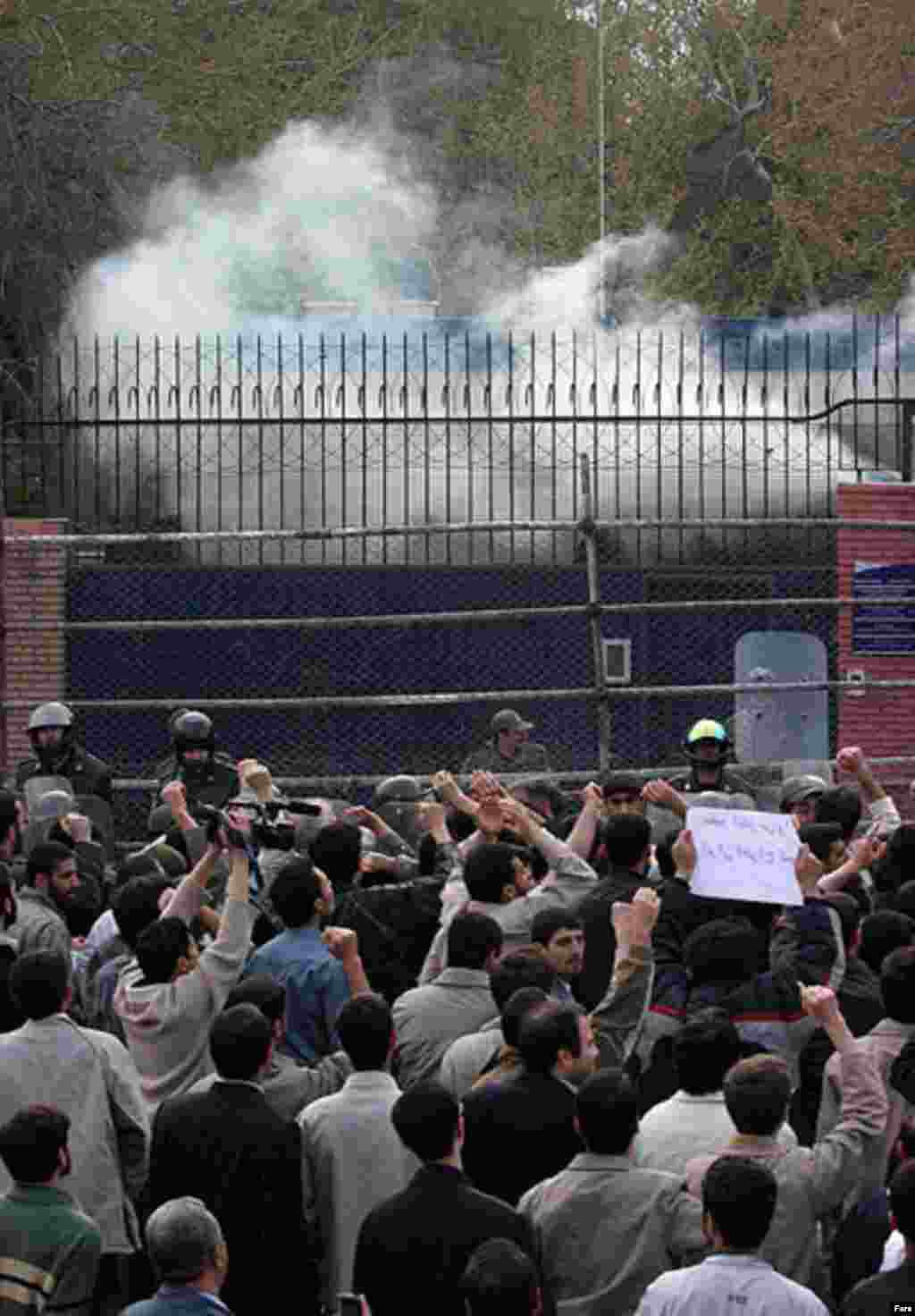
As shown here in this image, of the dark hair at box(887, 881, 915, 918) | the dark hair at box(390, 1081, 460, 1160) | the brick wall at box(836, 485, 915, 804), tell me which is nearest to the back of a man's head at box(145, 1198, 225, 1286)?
the dark hair at box(390, 1081, 460, 1160)

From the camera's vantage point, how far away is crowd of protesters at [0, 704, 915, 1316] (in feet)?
22.1

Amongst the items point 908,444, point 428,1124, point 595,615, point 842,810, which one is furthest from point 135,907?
point 908,444

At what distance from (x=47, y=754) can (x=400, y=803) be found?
1.80 meters

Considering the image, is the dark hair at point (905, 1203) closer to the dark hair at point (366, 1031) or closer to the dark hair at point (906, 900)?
the dark hair at point (366, 1031)

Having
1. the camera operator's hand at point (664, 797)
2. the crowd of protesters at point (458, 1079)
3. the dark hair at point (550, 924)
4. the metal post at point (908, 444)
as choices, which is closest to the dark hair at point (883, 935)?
the crowd of protesters at point (458, 1079)

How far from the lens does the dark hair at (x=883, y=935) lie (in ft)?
27.9

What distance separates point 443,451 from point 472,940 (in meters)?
12.8

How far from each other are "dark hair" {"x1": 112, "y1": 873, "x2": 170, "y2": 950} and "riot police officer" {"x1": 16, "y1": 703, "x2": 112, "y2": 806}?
4641 millimetres

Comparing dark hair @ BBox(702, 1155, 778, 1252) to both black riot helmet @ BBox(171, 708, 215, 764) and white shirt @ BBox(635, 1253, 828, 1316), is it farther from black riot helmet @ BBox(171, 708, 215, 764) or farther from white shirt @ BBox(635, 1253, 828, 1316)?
black riot helmet @ BBox(171, 708, 215, 764)

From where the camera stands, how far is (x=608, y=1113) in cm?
681

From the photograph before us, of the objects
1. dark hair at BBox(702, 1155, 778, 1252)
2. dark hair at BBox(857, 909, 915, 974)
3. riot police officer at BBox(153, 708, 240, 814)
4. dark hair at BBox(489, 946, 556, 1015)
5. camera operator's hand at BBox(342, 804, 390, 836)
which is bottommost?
dark hair at BBox(702, 1155, 778, 1252)

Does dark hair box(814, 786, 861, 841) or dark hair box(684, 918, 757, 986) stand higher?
dark hair box(814, 786, 861, 841)

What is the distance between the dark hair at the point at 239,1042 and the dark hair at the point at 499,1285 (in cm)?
165

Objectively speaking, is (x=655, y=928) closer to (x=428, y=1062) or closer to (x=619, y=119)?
(x=428, y=1062)
